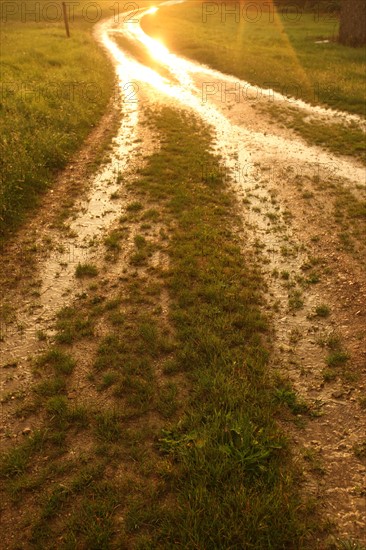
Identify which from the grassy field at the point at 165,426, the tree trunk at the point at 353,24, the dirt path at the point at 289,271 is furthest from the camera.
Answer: the tree trunk at the point at 353,24

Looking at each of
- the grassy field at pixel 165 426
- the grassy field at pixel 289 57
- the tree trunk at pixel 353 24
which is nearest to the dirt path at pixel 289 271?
the grassy field at pixel 165 426

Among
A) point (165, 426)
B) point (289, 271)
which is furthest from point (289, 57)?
point (165, 426)

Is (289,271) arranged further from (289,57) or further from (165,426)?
(289,57)

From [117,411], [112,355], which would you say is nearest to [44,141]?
[112,355]

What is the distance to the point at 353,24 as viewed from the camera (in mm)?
35312

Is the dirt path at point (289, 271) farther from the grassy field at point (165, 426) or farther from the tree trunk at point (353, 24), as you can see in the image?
the tree trunk at point (353, 24)

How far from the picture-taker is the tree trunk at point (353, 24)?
34406 millimetres

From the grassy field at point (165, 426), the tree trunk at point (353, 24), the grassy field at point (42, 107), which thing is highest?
the tree trunk at point (353, 24)

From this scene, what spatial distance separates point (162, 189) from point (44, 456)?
979 cm

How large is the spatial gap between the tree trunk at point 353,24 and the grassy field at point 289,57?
60.9 inches

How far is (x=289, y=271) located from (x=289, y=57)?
1113 inches

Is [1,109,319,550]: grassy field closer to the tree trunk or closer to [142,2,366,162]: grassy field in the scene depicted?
[142,2,366,162]: grassy field

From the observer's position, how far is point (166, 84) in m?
26.9

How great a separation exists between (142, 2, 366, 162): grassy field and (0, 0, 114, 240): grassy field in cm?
963
